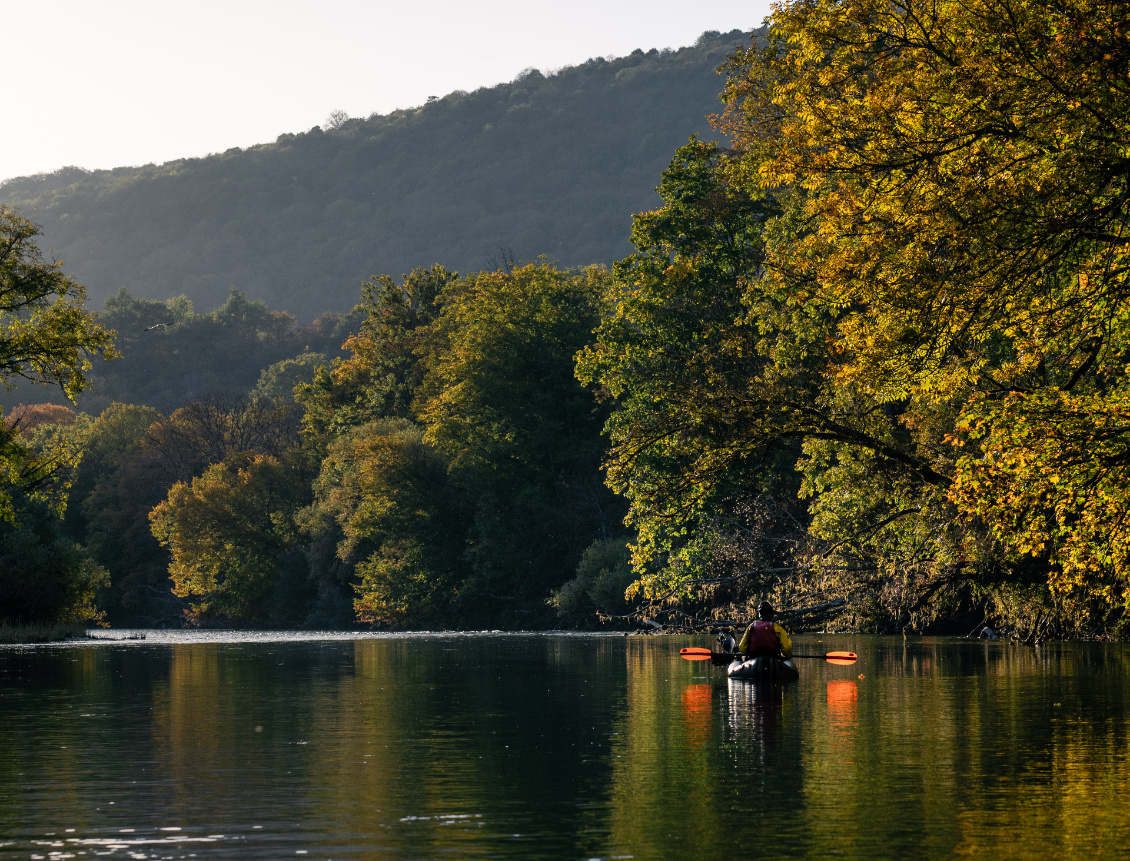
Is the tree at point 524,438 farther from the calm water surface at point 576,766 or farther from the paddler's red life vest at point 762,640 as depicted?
the paddler's red life vest at point 762,640

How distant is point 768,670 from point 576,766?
11304mm

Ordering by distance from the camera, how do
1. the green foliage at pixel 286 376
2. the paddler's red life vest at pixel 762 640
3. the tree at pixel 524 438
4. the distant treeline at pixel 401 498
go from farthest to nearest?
the green foliage at pixel 286 376, the tree at pixel 524 438, the distant treeline at pixel 401 498, the paddler's red life vest at pixel 762 640

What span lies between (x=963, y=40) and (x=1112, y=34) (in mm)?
4572

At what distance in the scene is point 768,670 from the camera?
1008 inches

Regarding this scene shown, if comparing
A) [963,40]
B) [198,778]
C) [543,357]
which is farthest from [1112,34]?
[543,357]

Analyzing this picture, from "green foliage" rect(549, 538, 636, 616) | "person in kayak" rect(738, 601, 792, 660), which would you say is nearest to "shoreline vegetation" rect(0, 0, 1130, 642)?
"green foliage" rect(549, 538, 636, 616)

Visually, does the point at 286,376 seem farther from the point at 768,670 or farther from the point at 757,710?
the point at 757,710

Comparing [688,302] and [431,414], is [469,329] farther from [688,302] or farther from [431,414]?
[688,302]

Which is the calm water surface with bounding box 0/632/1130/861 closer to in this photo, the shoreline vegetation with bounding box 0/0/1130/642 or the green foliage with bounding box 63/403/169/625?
the shoreline vegetation with bounding box 0/0/1130/642

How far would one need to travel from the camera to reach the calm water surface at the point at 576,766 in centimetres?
1058

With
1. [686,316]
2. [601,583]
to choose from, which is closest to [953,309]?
[686,316]

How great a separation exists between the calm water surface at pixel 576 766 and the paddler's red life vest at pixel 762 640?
29.8 inches

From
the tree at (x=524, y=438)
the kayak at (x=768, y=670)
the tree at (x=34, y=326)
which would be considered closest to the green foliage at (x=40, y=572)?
the tree at (x=34, y=326)

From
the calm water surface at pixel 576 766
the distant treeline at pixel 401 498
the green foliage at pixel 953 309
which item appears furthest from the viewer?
the distant treeline at pixel 401 498
